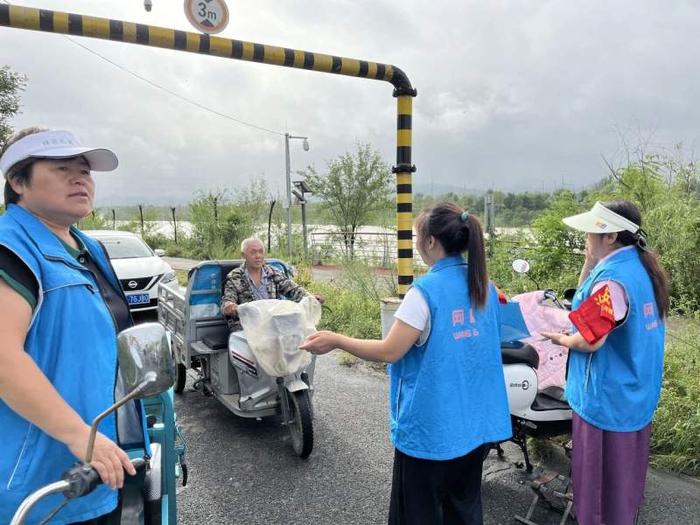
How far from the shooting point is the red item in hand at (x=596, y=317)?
6.93ft

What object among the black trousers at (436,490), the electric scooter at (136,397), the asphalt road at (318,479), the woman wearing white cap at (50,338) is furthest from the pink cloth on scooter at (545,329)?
the woman wearing white cap at (50,338)

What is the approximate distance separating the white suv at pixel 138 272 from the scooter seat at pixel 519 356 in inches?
229

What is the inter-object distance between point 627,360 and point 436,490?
102cm

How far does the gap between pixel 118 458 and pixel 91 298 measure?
17.3 inches

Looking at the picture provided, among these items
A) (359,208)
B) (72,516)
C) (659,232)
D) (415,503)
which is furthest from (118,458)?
(359,208)

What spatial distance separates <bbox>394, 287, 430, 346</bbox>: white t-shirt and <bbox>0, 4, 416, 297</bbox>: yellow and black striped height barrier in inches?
138

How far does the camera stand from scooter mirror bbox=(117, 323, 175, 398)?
3.78 ft

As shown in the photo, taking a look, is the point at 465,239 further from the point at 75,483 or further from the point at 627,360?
the point at 75,483

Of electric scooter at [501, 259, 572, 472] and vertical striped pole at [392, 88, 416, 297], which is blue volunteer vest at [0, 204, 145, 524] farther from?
vertical striped pole at [392, 88, 416, 297]

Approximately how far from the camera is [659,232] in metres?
6.71

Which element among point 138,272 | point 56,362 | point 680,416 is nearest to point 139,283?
point 138,272

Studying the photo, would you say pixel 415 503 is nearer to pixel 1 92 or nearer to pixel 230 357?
pixel 230 357

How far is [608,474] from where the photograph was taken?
228cm

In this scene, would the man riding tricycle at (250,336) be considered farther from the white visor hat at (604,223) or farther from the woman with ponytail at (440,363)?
the white visor hat at (604,223)
